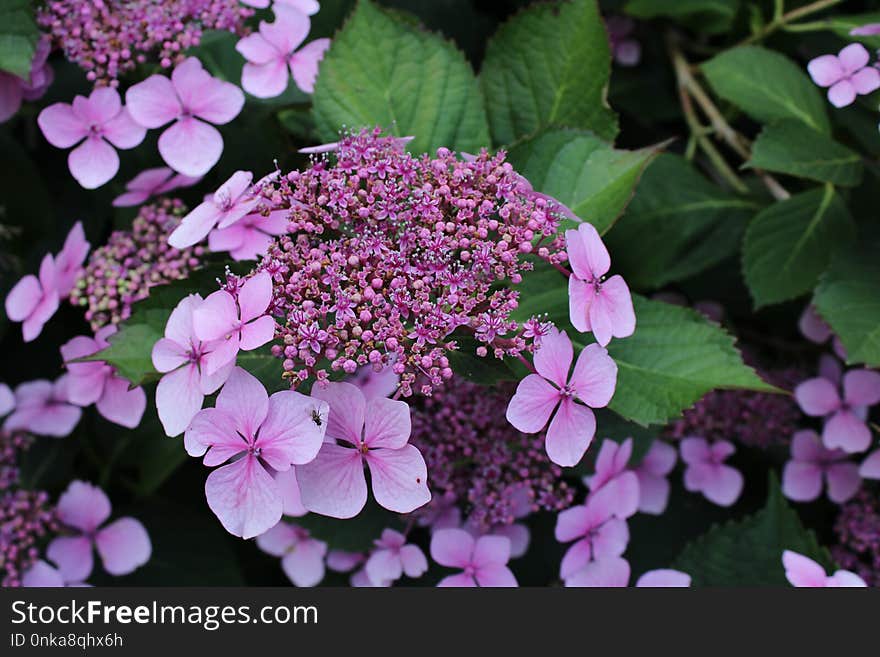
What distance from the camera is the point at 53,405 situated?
131cm

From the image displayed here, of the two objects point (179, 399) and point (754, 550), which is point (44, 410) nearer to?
point (179, 399)

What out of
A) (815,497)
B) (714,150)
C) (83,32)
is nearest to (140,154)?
(83,32)

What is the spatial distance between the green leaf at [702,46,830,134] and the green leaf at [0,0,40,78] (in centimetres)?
90

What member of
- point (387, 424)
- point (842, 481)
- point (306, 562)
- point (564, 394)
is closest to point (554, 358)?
point (564, 394)

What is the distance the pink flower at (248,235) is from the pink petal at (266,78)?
0.23 metres

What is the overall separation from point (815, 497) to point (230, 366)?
3.14 feet

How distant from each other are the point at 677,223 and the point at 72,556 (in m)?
0.99

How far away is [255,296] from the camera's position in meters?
0.78

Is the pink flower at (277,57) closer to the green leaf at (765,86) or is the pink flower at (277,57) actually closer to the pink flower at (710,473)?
the green leaf at (765,86)

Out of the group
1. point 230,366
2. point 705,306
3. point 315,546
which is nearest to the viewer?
point 230,366

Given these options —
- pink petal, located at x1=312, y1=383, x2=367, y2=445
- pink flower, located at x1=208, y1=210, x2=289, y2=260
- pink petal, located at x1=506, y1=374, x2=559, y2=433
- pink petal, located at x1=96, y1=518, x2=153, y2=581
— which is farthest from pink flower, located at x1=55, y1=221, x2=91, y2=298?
pink petal, located at x1=506, y1=374, x2=559, y2=433

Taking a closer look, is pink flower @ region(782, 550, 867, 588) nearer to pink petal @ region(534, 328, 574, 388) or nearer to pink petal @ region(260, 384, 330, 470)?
pink petal @ region(534, 328, 574, 388)

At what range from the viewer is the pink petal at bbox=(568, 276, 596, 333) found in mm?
819

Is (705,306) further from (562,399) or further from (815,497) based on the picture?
(562,399)
